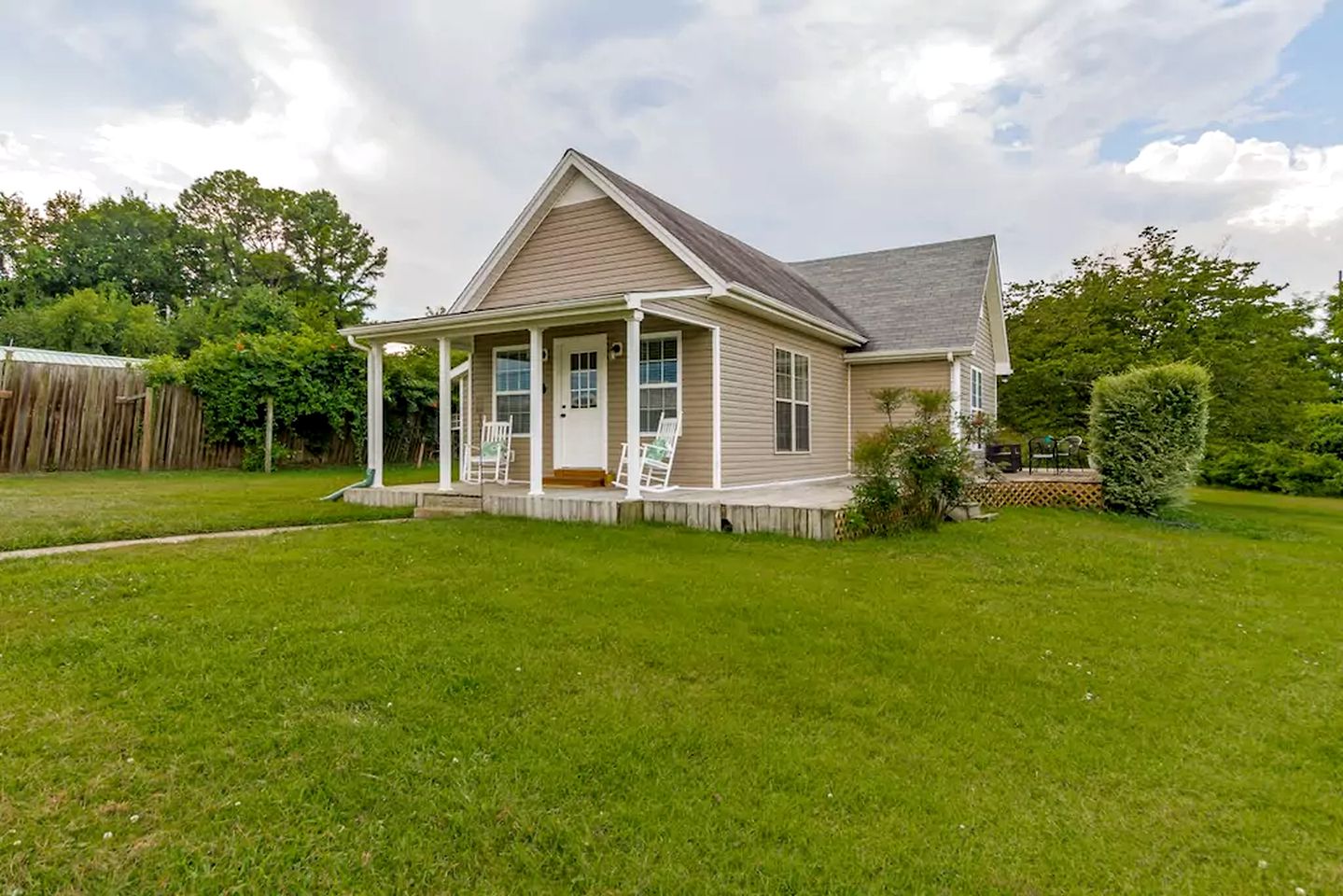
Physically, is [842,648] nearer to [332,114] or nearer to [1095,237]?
[332,114]

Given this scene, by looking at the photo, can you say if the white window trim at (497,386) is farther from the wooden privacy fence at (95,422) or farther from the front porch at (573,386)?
the wooden privacy fence at (95,422)

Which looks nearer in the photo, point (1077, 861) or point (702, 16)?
point (1077, 861)

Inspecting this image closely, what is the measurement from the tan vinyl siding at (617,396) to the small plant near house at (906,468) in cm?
226

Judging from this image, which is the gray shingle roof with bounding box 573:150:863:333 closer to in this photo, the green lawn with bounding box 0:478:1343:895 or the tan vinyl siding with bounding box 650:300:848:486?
the tan vinyl siding with bounding box 650:300:848:486

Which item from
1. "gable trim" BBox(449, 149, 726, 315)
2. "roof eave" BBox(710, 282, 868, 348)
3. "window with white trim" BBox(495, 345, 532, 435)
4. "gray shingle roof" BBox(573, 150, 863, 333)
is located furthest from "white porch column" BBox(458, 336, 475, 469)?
"roof eave" BBox(710, 282, 868, 348)

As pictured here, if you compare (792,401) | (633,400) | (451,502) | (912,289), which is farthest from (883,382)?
(451,502)

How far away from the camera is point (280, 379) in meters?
14.6

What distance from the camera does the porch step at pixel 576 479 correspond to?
939 cm

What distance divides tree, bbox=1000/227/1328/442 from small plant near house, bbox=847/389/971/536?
8404 mm

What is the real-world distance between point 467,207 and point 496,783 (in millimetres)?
16121

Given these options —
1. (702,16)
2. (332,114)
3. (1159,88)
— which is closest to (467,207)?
(332,114)

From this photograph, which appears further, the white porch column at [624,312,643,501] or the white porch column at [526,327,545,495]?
the white porch column at [526,327,545,495]

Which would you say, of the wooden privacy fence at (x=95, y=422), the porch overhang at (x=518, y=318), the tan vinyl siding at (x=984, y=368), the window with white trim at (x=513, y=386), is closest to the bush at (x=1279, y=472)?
the tan vinyl siding at (x=984, y=368)

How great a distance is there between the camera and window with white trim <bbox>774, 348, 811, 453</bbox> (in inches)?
397
